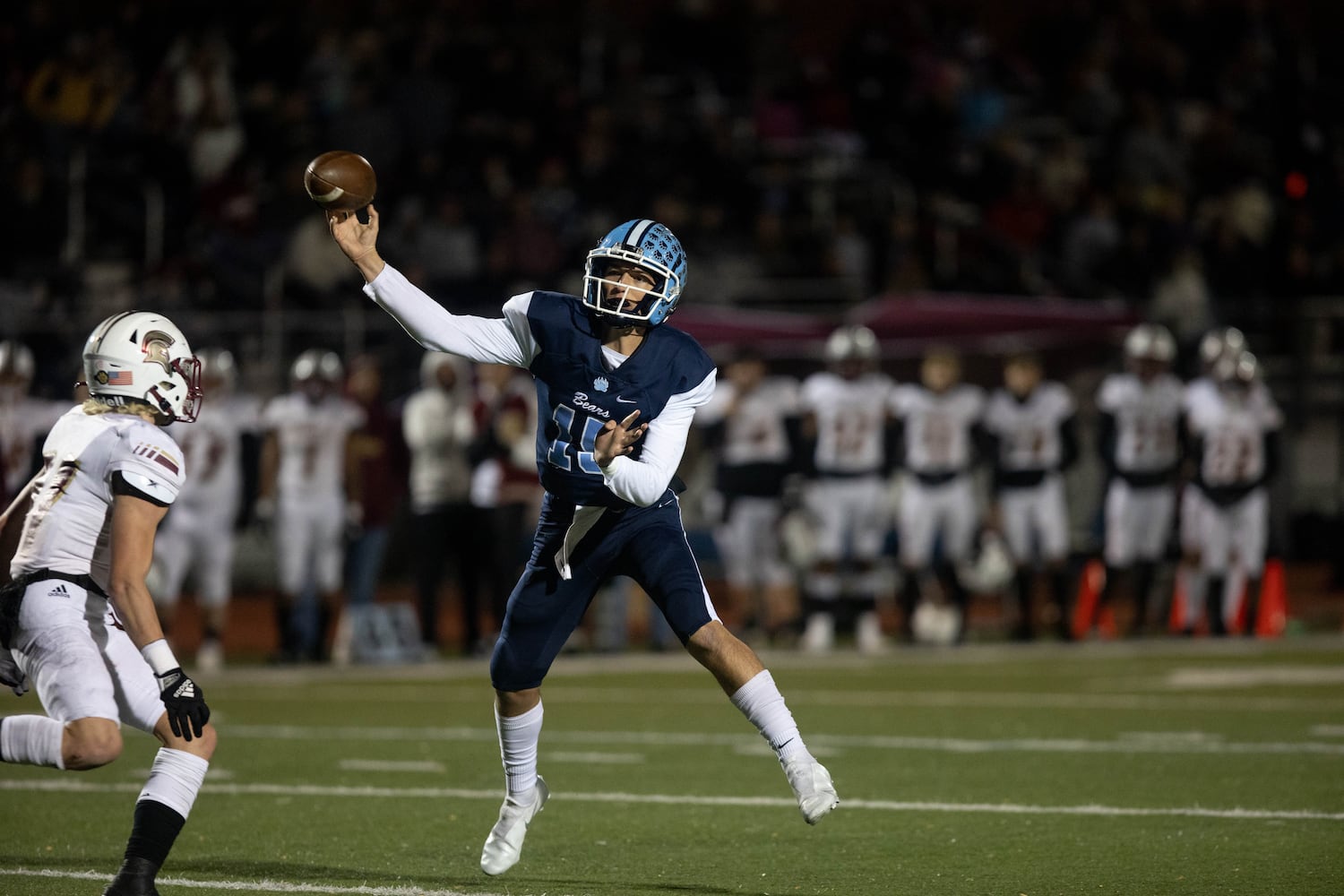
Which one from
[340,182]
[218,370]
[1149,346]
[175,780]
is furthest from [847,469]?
[175,780]

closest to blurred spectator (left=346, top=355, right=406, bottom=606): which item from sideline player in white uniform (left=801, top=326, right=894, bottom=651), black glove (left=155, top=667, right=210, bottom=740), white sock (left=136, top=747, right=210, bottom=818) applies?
sideline player in white uniform (left=801, top=326, right=894, bottom=651)

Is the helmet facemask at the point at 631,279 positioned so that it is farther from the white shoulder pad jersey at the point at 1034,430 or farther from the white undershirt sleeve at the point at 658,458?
the white shoulder pad jersey at the point at 1034,430

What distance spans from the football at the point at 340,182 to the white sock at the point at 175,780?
150 centimetres

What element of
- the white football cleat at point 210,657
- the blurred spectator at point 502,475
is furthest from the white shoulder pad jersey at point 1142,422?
the white football cleat at point 210,657

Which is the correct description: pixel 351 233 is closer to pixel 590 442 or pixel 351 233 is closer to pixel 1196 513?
pixel 590 442

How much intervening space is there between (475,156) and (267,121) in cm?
185

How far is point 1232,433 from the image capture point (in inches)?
543

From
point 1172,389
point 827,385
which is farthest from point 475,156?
point 1172,389

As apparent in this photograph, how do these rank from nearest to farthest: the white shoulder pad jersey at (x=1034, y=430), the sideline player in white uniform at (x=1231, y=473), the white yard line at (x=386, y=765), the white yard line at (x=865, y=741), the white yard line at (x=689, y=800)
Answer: the white yard line at (x=689, y=800), the white yard line at (x=386, y=765), the white yard line at (x=865, y=741), the sideline player in white uniform at (x=1231, y=473), the white shoulder pad jersey at (x=1034, y=430)

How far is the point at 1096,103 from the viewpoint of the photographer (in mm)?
19734

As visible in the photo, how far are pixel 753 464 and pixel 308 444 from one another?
303 cm

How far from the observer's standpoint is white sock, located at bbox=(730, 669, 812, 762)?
5395 mm

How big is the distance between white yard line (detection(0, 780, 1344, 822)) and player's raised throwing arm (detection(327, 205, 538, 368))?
209cm

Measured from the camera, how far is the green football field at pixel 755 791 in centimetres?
554
